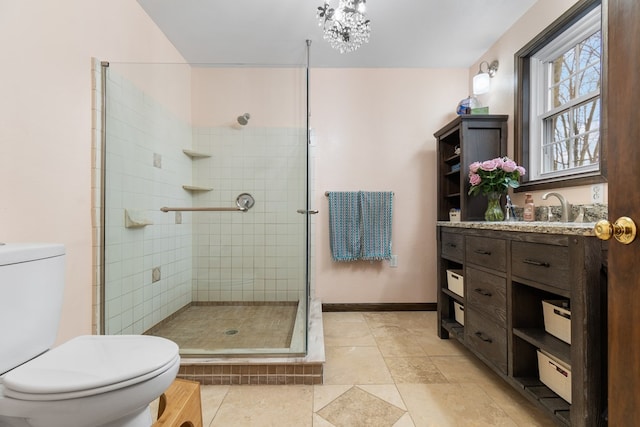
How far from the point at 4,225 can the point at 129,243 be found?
71 cm

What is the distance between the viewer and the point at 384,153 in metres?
2.69

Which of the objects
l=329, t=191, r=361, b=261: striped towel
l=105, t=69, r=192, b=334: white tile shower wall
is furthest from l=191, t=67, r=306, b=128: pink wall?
l=329, t=191, r=361, b=261: striped towel

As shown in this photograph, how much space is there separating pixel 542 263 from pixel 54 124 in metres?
2.24

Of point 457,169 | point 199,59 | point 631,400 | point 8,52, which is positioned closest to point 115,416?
point 631,400

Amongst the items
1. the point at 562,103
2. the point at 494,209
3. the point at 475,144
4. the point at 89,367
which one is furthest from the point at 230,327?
the point at 562,103

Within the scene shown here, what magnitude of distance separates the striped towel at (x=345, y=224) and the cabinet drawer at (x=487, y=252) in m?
1.08

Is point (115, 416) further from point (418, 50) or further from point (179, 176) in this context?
point (418, 50)

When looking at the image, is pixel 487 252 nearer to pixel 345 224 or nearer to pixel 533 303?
pixel 533 303

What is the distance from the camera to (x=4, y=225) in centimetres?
109

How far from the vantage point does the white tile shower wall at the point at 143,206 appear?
1.67 metres

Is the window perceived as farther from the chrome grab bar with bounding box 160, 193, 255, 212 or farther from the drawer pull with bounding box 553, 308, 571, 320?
the chrome grab bar with bounding box 160, 193, 255, 212

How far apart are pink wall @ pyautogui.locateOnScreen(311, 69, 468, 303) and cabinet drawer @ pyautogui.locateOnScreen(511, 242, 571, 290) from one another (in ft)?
4.68

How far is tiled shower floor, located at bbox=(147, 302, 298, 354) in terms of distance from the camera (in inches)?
66.0

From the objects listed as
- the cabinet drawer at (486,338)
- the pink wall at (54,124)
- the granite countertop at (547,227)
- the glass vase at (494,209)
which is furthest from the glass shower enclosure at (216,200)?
the glass vase at (494,209)
